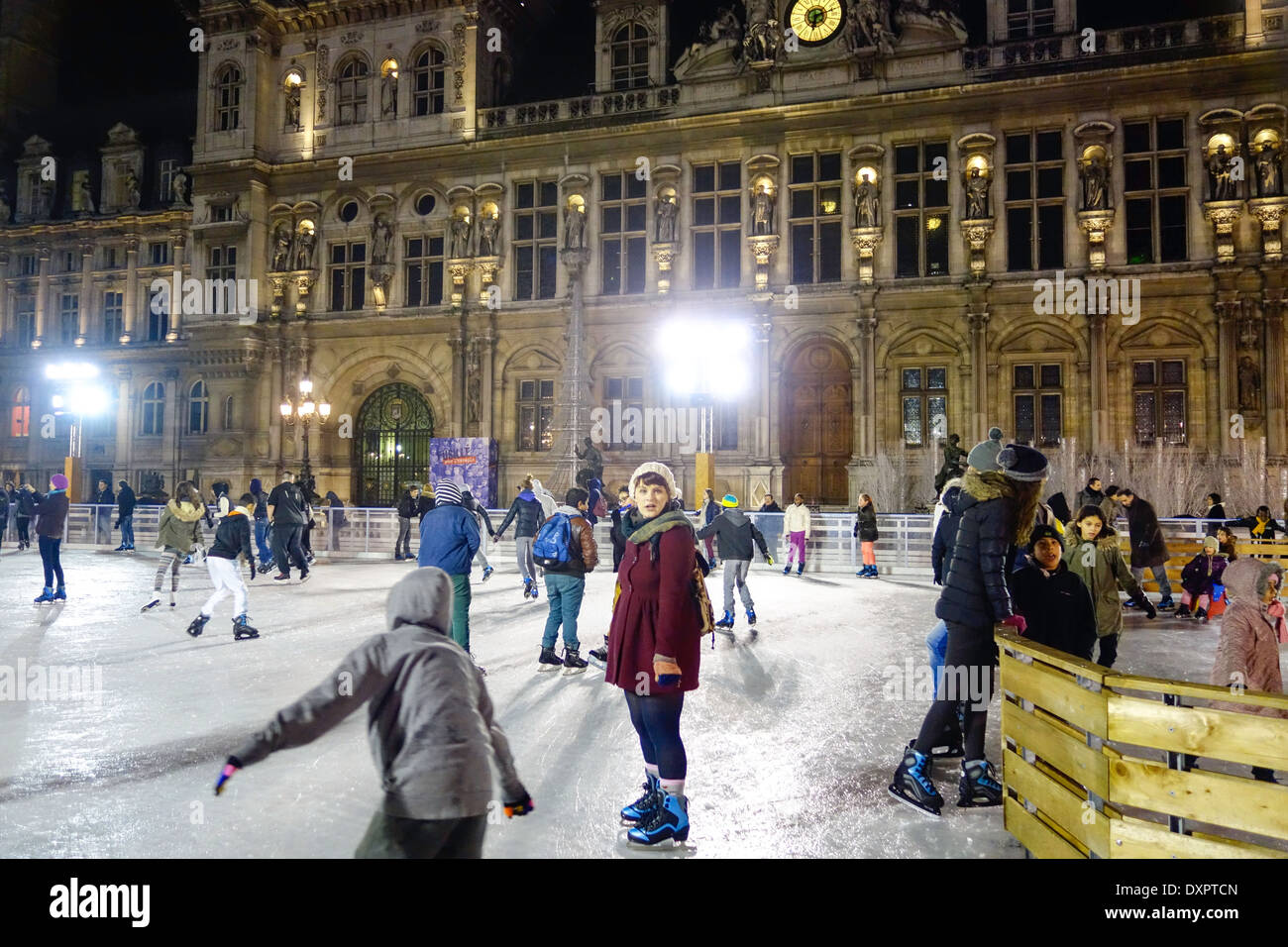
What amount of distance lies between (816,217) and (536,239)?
349 inches

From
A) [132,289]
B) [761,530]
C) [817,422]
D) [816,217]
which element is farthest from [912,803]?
[132,289]

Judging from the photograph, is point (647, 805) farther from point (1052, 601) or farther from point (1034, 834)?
point (1052, 601)

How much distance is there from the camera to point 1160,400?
23.6 meters

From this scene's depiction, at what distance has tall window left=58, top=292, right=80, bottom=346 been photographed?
3697 cm

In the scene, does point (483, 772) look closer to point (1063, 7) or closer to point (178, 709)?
point (178, 709)

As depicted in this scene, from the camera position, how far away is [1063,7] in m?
24.6

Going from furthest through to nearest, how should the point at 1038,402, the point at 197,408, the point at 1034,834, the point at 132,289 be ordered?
Answer: the point at 132,289 → the point at 197,408 → the point at 1038,402 → the point at 1034,834

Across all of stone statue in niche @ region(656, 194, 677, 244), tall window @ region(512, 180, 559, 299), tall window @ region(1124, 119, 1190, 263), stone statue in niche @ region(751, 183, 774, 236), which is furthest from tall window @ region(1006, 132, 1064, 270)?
tall window @ region(512, 180, 559, 299)

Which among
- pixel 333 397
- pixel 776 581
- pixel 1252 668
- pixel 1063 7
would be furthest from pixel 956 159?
pixel 1252 668

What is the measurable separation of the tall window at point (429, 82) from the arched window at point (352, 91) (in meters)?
1.90

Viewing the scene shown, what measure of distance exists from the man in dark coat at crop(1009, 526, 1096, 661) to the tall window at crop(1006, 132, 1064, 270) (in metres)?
21.7

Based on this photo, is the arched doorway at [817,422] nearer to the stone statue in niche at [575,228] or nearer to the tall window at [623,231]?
the tall window at [623,231]

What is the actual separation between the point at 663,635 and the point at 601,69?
1102 inches

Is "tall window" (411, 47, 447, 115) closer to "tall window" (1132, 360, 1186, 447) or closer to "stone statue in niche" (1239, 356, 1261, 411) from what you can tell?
"tall window" (1132, 360, 1186, 447)
